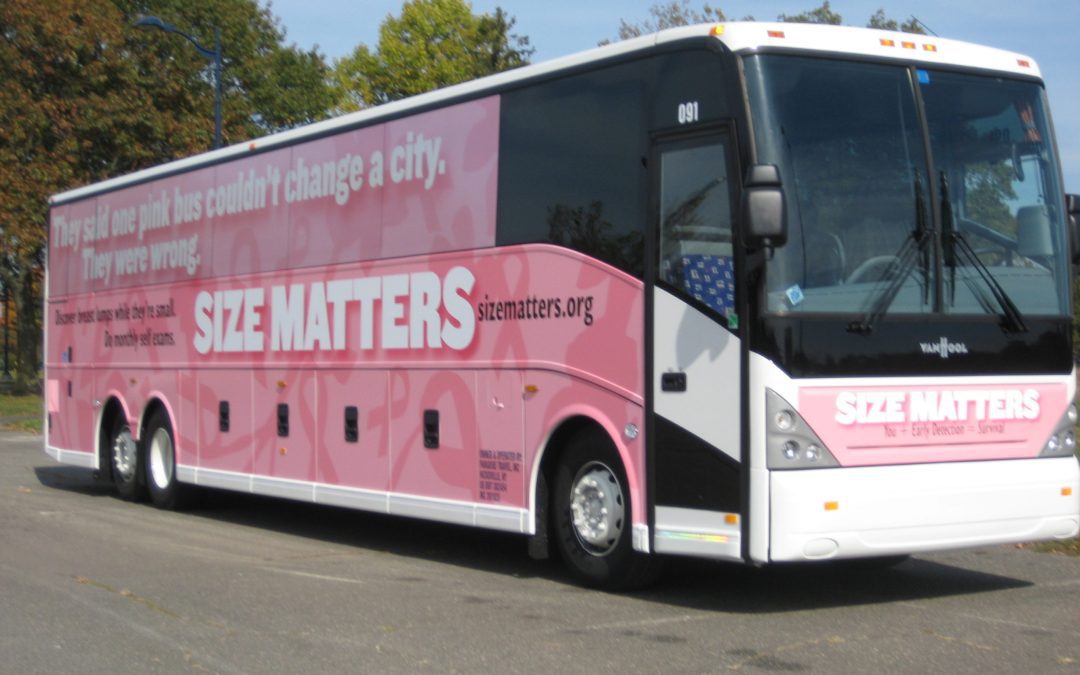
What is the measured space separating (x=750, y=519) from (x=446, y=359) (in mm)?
3422

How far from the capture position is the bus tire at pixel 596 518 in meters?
9.01

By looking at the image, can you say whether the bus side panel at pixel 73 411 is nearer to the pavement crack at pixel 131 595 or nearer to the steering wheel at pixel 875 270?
the pavement crack at pixel 131 595

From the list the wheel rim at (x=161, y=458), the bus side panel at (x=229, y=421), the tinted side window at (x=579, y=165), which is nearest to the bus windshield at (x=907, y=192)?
the tinted side window at (x=579, y=165)

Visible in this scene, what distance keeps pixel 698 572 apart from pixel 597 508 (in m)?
1.32

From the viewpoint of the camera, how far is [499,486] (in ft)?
33.2

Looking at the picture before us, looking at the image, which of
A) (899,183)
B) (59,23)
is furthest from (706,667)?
(59,23)

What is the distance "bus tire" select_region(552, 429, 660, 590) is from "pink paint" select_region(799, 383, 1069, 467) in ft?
4.78

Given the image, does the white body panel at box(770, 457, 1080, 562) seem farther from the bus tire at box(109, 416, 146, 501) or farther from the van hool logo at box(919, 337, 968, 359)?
the bus tire at box(109, 416, 146, 501)

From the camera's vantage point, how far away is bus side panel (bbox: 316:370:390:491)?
11500 mm

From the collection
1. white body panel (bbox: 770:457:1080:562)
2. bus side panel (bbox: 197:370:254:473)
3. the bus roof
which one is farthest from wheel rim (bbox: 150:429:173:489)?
white body panel (bbox: 770:457:1080:562)

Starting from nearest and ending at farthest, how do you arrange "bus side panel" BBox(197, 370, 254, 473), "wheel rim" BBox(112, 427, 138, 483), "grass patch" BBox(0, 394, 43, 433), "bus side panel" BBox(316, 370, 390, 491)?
"bus side panel" BBox(316, 370, 390, 491) < "bus side panel" BBox(197, 370, 254, 473) < "wheel rim" BBox(112, 427, 138, 483) < "grass patch" BBox(0, 394, 43, 433)

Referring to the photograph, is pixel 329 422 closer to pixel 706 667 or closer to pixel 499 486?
pixel 499 486

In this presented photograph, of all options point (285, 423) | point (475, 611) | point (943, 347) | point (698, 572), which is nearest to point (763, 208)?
point (943, 347)

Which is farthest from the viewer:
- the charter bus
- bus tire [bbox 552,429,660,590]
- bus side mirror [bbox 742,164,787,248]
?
bus tire [bbox 552,429,660,590]
